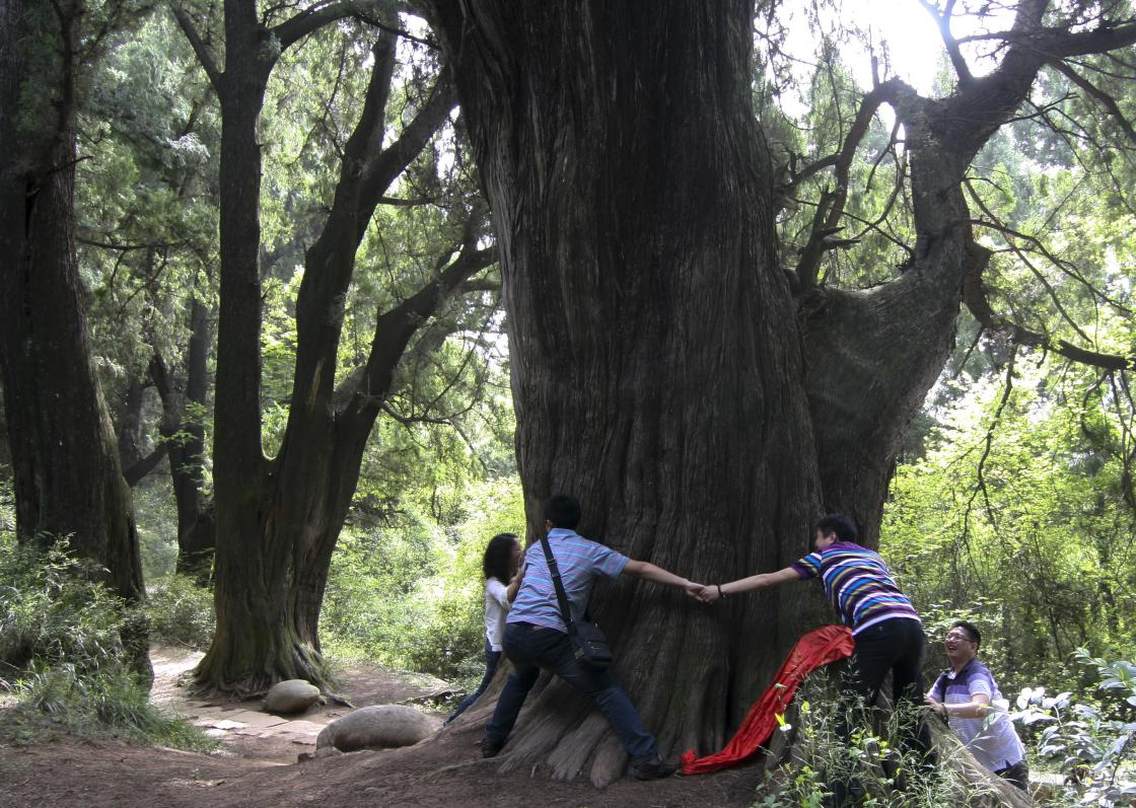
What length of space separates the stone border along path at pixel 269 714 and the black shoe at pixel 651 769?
3957 mm

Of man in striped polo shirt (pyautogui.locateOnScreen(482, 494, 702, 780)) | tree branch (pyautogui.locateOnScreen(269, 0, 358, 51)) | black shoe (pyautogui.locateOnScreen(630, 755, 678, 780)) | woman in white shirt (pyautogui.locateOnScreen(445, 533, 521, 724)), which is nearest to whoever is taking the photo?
black shoe (pyautogui.locateOnScreen(630, 755, 678, 780))

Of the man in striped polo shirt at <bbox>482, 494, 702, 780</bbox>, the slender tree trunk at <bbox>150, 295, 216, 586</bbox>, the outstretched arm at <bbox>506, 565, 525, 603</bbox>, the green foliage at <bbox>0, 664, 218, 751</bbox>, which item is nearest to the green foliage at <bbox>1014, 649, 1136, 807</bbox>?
the man in striped polo shirt at <bbox>482, 494, 702, 780</bbox>

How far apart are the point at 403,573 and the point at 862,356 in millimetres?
22616

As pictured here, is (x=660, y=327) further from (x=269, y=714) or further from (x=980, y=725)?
(x=269, y=714)

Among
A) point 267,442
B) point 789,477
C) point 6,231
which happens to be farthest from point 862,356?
point 267,442

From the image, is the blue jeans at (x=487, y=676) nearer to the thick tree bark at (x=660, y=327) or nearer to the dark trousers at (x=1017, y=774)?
the thick tree bark at (x=660, y=327)

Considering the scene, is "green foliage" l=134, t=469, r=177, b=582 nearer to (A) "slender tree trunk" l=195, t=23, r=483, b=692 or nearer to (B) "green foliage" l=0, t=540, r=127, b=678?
(A) "slender tree trunk" l=195, t=23, r=483, b=692

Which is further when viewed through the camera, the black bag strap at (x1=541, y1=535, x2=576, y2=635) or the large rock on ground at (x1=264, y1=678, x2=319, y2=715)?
the large rock on ground at (x1=264, y1=678, x2=319, y2=715)

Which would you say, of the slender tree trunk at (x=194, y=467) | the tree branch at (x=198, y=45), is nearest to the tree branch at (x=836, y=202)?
the tree branch at (x=198, y=45)

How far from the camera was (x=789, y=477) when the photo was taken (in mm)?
5602

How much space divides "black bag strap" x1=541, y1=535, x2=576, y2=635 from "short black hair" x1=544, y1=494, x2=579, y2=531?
6.1 inches

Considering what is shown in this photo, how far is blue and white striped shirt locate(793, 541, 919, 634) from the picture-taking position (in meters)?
4.80

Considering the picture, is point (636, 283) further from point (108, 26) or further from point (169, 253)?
point (169, 253)

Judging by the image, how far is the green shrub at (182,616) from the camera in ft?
56.3
